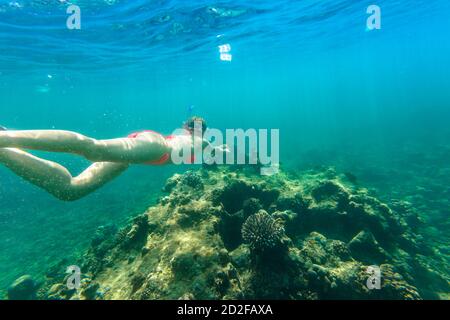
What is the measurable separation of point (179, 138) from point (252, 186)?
351 cm

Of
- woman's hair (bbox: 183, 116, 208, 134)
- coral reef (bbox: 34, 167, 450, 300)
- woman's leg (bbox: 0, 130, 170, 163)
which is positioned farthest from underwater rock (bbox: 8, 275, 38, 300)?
woman's hair (bbox: 183, 116, 208, 134)

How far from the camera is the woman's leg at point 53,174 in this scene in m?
4.38

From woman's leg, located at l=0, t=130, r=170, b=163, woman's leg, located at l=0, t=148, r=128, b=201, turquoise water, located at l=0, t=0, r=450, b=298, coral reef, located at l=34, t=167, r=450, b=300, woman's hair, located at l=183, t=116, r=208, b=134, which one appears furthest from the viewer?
turquoise water, located at l=0, t=0, r=450, b=298

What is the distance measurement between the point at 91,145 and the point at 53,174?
40.0 inches

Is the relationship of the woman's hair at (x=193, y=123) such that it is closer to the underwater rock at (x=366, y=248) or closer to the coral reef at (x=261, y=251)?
the coral reef at (x=261, y=251)

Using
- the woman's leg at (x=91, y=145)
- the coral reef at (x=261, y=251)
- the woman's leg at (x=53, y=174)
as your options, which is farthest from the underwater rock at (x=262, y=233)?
the woman's leg at (x=53, y=174)

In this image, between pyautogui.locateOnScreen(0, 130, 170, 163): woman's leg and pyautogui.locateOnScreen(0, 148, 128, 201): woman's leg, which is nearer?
pyautogui.locateOnScreen(0, 130, 170, 163): woman's leg

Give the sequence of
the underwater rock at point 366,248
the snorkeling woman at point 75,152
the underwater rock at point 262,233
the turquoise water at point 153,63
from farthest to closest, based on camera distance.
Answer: the turquoise water at point 153,63 < the underwater rock at point 366,248 < the underwater rock at point 262,233 < the snorkeling woman at point 75,152

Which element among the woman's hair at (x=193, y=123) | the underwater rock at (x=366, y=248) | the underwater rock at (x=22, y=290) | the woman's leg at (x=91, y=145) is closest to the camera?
the woman's leg at (x=91, y=145)

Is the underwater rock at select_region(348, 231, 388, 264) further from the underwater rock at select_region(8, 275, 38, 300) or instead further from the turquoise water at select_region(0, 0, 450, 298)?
the underwater rock at select_region(8, 275, 38, 300)

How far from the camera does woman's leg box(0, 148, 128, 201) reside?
172 inches

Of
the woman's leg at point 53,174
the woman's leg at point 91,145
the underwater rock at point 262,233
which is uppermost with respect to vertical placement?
the woman's leg at point 91,145

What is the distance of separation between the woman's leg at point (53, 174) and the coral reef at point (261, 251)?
1906mm
